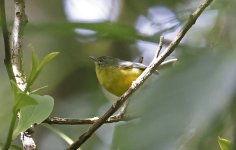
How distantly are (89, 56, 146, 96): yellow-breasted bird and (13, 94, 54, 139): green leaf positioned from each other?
1.57 m

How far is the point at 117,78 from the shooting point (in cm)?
229

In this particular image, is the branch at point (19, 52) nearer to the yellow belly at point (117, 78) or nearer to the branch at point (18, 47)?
the branch at point (18, 47)

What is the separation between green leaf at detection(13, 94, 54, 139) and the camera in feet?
1.65

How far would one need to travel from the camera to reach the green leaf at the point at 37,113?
19.8 inches

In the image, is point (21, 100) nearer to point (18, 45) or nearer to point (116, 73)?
point (18, 45)

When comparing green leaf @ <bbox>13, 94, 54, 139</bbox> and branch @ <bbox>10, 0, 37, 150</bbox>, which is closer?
green leaf @ <bbox>13, 94, 54, 139</bbox>

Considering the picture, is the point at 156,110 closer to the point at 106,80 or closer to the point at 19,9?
the point at 19,9

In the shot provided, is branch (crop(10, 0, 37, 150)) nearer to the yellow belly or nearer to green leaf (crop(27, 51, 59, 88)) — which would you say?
green leaf (crop(27, 51, 59, 88))

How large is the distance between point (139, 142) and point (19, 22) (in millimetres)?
639

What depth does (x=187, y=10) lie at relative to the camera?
0.47 metres

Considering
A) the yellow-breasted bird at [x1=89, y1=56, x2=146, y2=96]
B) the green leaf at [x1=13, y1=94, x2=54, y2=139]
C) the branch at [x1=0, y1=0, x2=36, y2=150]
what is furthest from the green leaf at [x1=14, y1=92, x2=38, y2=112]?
the yellow-breasted bird at [x1=89, y1=56, x2=146, y2=96]

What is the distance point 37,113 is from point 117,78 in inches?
70.0

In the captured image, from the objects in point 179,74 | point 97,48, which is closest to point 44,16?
point 97,48

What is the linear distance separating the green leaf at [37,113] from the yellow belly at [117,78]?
5.25 feet
